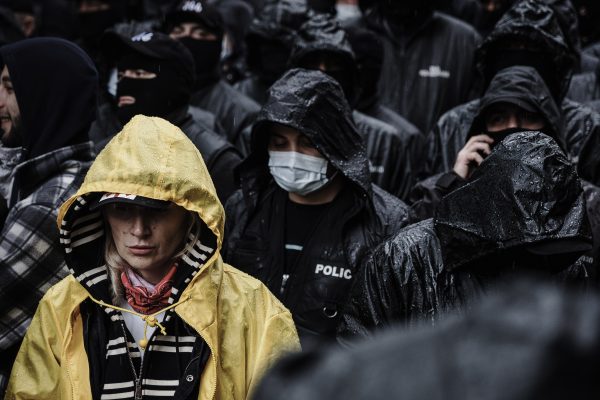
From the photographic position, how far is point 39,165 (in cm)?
428

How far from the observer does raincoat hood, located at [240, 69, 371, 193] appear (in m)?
5.05

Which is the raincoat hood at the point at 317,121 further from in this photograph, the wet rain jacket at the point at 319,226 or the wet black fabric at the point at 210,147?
the wet black fabric at the point at 210,147

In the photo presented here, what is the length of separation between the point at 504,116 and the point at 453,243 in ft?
6.99

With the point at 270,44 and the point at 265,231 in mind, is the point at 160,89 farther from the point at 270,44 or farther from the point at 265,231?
the point at 270,44

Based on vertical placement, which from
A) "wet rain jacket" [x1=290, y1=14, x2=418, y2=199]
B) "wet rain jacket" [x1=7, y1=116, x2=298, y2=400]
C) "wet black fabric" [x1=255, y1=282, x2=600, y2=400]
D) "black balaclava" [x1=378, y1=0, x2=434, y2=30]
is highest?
"wet black fabric" [x1=255, y1=282, x2=600, y2=400]

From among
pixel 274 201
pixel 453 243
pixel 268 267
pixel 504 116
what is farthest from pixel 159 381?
pixel 504 116

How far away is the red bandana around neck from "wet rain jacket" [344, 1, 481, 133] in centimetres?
474

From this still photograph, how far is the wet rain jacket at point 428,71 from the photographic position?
25.9 ft

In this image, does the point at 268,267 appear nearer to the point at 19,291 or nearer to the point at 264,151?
the point at 264,151

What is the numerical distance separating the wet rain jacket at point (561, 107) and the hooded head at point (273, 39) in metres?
2.11

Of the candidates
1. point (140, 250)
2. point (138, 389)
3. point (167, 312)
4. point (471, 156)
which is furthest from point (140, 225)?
point (471, 156)

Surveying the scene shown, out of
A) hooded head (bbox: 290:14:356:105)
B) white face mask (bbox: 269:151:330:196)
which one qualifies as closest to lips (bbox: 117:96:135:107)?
white face mask (bbox: 269:151:330:196)

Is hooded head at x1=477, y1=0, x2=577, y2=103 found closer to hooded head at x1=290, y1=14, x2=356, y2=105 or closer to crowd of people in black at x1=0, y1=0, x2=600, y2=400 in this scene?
crowd of people in black at x1=0, y1=0, x2=600, y2=400

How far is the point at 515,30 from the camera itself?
6.72 metres
